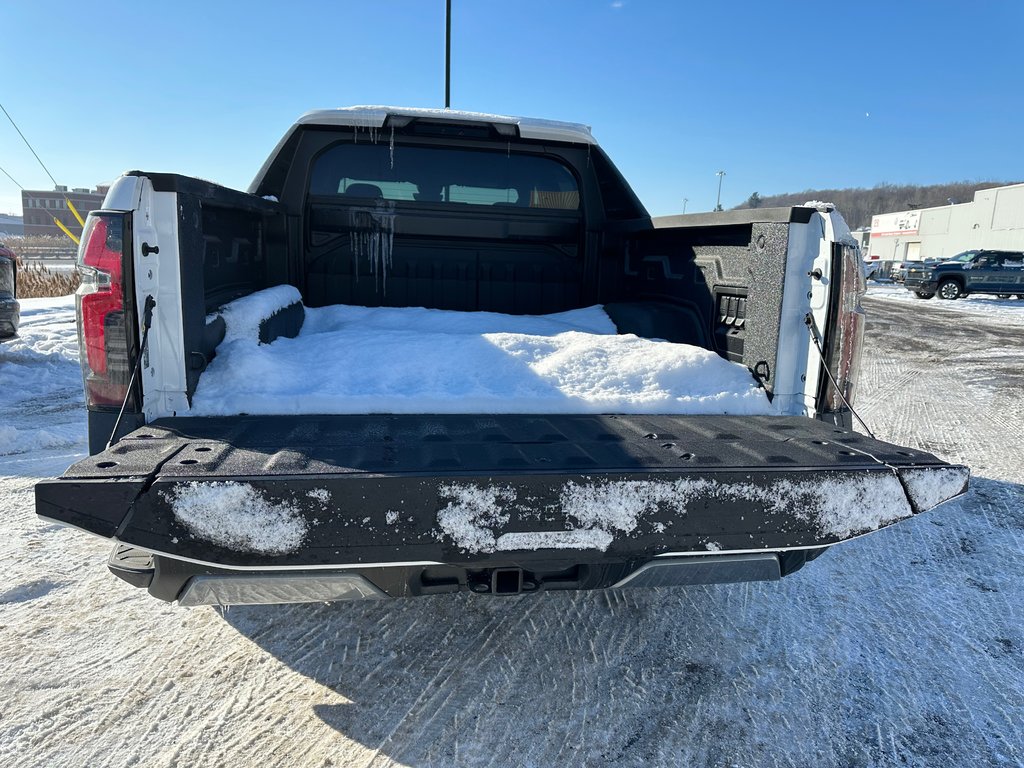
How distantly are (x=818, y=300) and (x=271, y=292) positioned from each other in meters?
2.41

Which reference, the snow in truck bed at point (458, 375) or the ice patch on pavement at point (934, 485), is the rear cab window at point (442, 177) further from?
the ice patch on pavement at point (934, 485)

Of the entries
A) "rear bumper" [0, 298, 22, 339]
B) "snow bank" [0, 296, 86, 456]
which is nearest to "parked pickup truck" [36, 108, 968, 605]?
"snow bank" [0, 296, 86, 456]

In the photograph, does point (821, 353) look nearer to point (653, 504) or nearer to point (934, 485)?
point (934, 485)

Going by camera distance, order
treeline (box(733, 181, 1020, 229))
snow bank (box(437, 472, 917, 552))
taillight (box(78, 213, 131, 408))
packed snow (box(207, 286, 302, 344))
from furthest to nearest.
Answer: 1. treeline (box(733, 181, 1020, 229))
2. packed snow (box(207, 286, 302, 344))
3. taillight (box(78, 213, 131, 408))
4. snow bank (box(437, 472, 917, 552))

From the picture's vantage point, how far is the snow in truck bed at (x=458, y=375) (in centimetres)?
235

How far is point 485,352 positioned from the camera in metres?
2.82

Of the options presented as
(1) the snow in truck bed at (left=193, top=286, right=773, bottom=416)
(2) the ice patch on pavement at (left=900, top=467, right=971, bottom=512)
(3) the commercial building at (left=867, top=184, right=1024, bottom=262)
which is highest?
(3) the commercial building at (left=867, top=184, right=1024, bottom=262)

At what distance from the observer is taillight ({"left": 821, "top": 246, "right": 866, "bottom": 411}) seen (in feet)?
7.86

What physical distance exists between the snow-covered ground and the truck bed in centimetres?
61

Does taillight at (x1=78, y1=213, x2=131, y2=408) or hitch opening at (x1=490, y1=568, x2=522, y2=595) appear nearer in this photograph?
hitch opening at (x1=490, y1=568, x2=522, y2=595)

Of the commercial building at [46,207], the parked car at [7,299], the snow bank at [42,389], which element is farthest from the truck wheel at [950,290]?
the commercial building at [46,207]

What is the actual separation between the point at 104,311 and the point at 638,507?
1.72m

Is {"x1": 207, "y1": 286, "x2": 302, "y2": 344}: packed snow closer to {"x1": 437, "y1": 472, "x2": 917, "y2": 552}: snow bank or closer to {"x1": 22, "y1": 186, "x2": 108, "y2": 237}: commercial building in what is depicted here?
{"x1": 437, "y1": 472, "x2": 917, "y2": 552}: snow bank

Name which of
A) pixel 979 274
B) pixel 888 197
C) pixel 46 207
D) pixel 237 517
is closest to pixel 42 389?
pixel 237 517
